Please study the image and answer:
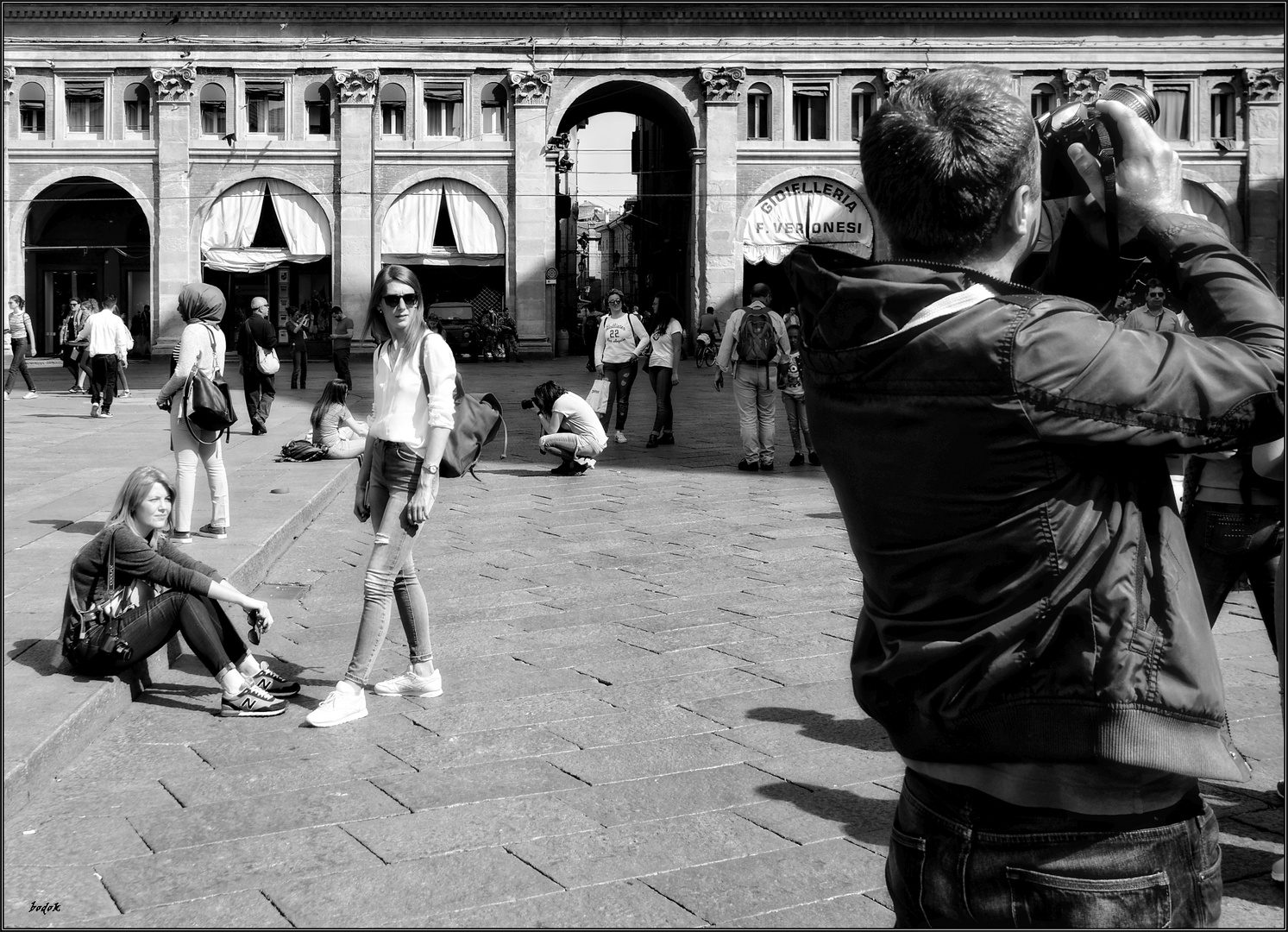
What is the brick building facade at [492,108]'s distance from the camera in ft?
114

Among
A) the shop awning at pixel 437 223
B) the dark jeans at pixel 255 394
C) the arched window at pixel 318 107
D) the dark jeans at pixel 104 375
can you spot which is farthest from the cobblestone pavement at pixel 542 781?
the arched window at pixel 318 107

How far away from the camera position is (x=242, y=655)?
16.9ft

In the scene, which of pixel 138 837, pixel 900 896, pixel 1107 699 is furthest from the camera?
pixel 138 837

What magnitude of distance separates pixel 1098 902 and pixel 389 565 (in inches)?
147

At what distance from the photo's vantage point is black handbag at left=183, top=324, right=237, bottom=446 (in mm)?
7953

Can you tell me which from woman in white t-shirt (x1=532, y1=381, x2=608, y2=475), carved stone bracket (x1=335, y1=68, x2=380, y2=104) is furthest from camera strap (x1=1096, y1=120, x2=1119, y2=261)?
carved stone bracket (x1=335, y1=68, x2=380, y2=104)

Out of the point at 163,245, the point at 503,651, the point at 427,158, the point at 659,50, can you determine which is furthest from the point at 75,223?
the point at 503,651

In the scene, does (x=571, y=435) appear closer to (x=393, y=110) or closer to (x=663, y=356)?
(x=663, y=356)

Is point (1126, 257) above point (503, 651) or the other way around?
above

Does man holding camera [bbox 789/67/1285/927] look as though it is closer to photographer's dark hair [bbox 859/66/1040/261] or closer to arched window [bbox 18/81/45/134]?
photographer's dark hair [bbox 859/66/1040/261]

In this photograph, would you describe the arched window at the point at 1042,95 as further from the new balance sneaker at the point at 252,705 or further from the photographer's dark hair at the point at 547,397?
the new balance sneaker at the point at 252,705

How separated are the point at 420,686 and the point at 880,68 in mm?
33004

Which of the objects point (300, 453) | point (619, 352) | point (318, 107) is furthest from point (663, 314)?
point (318, 107)

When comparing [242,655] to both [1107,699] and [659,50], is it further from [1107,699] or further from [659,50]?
[659,50]
